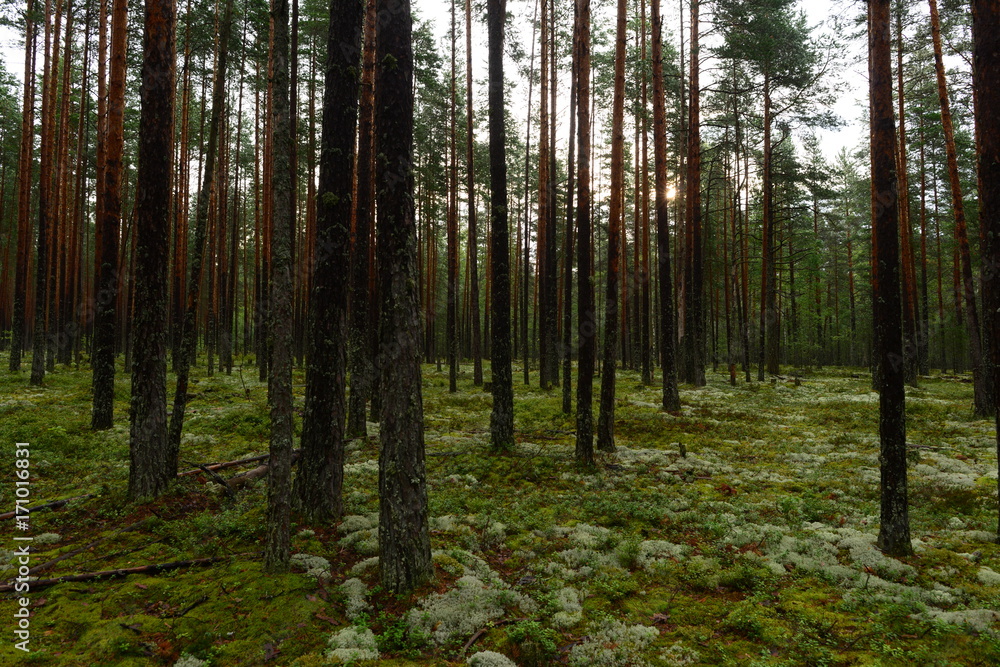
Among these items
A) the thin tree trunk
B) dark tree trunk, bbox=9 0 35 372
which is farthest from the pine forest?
dark tree trunk, bbox=9 0 35 372

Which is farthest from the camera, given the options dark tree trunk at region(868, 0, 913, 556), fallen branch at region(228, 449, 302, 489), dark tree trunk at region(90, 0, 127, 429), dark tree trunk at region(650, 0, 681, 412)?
dark tree trunk at region(650, 0, 681, 412)

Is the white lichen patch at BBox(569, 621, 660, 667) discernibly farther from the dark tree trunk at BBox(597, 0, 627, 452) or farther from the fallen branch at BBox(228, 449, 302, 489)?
the dark tree trunk at BBox(597, 0, 627, 452)

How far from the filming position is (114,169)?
408 inches

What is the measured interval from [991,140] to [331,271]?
28.3 feet

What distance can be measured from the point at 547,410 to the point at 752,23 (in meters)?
17.4

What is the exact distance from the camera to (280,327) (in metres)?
5.19

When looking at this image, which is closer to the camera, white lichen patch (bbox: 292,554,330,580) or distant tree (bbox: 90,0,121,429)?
white lichen patch (bbox: 292,554,330,580)

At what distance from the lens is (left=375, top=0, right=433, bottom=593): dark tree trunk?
515cm

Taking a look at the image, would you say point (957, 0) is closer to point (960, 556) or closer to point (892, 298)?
point (892, 298)

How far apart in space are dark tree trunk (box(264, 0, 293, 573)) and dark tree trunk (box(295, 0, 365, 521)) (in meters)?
1.25

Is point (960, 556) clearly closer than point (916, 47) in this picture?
Yes

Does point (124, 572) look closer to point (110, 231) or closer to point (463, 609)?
point (463, 609)

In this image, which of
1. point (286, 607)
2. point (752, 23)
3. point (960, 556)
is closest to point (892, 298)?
point (960, 556)

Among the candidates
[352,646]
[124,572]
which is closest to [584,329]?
[352,646]
